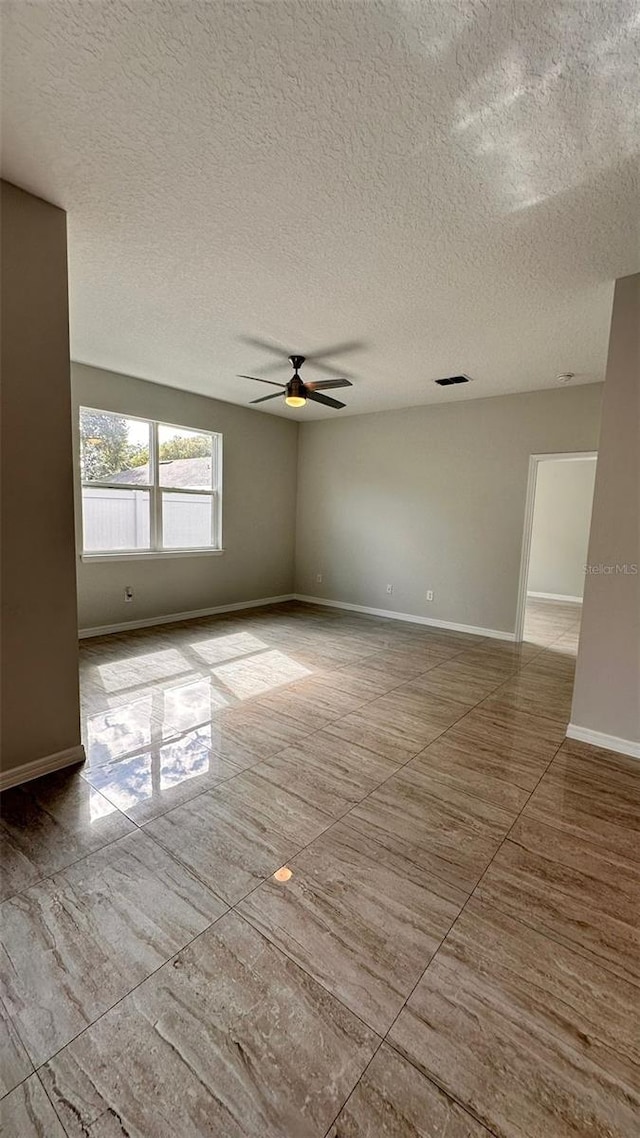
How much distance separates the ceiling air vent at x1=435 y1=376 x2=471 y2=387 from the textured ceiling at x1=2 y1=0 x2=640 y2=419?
1.24 m

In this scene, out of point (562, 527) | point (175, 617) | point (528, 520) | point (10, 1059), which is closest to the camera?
point (10, 1059)

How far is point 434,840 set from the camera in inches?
76.5

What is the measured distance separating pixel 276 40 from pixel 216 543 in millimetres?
4992

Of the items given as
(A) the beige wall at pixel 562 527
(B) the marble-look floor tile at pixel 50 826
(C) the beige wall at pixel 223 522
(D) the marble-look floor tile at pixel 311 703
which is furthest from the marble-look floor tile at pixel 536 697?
(C) the beige wall at pixel 223 522

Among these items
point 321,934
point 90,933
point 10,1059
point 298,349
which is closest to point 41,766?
point 90,933

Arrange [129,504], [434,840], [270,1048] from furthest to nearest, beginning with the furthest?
1. [129,504]
2. [434,840]
3. [270,1048]

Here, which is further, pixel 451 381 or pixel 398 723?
pixel 451 381

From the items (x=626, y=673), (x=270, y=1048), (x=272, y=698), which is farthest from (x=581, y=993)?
(x=272, y=698)

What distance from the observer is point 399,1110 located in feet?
3.46

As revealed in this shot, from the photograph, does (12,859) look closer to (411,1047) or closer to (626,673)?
(411,1047)

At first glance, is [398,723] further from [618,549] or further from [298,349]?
[298,349]

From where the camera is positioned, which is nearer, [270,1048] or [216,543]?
[270,1048]

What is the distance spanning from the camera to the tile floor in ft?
3.52

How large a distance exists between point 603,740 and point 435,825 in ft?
4.69
